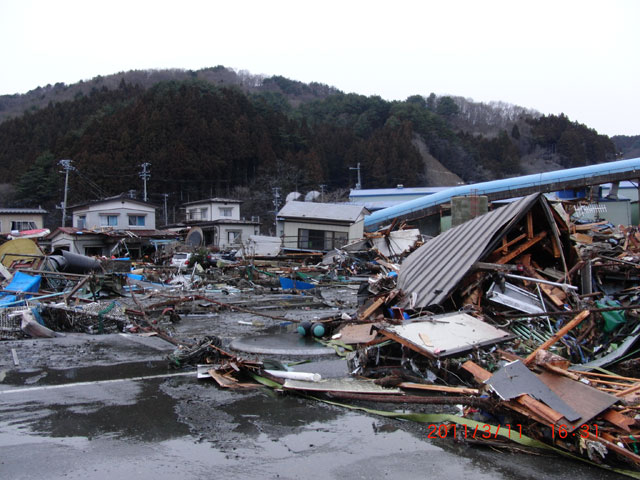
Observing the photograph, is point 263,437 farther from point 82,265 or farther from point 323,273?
point 323,273

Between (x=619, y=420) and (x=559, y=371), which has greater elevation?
(x=559, y=371)

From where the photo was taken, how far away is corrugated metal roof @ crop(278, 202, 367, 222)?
2995 centimetres

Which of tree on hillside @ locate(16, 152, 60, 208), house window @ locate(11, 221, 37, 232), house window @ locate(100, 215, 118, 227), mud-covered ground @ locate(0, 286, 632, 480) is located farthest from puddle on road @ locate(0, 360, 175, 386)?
tree on hillside @ locate(16, 152, 60, 208)

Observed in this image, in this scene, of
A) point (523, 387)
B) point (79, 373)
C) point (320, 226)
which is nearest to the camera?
point (523, 387)

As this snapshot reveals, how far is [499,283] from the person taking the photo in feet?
24.0

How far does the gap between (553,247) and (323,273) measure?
13.9 metres

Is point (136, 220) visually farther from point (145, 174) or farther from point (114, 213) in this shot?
point (145, 174)

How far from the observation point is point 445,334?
5855mm

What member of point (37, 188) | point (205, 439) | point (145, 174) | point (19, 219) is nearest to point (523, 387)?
point (205, 439)

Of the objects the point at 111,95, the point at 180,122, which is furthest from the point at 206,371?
the point at 111,95

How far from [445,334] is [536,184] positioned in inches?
1088

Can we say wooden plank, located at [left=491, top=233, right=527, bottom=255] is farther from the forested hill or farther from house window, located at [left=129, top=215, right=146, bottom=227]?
the forested hill

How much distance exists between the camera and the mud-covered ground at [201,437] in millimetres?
3598

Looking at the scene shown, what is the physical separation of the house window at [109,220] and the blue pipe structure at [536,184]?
69.8ft
